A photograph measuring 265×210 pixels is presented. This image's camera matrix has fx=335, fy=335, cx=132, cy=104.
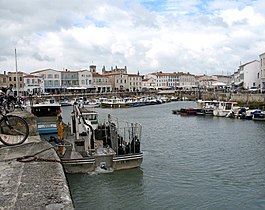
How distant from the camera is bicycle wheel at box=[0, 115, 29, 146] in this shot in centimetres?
1061

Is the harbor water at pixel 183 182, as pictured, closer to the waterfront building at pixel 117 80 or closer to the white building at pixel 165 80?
the waterfront building at pixel 117 80

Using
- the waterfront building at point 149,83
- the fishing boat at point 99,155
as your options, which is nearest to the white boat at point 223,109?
the fishing boat at point 99,155

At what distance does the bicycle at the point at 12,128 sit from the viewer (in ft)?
34.8

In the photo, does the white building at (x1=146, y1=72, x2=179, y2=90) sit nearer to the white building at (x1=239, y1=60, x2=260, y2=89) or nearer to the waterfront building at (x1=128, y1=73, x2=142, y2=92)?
the waterfront building at (x1=128, y1=73, x2=142, y2=92)

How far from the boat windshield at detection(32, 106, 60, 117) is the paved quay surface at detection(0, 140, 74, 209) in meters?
18.9

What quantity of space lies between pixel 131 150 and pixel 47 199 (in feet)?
38.6

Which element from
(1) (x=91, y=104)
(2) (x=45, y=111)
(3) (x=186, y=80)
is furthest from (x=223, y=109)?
(3) (x=186, y=80)

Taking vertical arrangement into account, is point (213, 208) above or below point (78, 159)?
below

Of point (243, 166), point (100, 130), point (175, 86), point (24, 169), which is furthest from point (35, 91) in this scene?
point (24, 169)

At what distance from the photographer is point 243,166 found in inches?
749

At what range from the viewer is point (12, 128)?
10555 millimetres

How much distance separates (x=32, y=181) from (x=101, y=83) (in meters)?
112

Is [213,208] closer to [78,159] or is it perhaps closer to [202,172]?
[202,172]

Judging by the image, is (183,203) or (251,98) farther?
(251,98)
